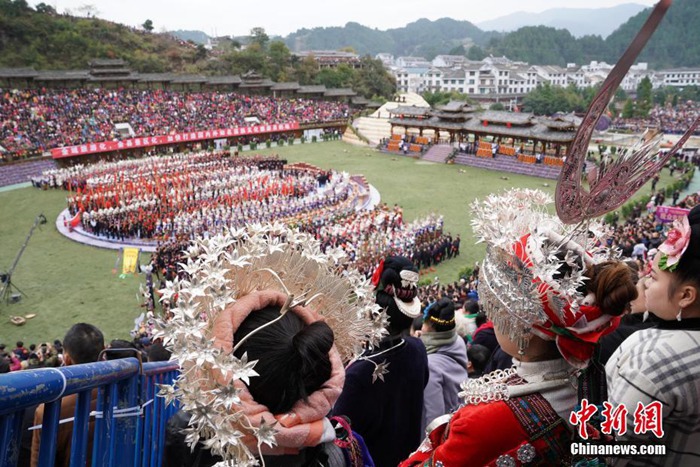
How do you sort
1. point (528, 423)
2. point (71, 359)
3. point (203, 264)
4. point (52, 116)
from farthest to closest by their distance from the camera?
1. point (52, 116)
2. point (71, 359)
3. point (528, 423)
4. point (203, 264)

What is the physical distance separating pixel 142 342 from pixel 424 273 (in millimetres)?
8560

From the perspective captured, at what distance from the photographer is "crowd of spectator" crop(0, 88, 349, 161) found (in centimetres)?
2997

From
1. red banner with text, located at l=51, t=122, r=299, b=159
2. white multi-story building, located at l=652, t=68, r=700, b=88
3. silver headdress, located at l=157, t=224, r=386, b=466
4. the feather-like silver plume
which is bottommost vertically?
red banner with text, located at l=51, t=122, r=299, b=159

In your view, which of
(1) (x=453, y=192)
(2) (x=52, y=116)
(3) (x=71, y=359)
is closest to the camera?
(3) (x=71, y=359)

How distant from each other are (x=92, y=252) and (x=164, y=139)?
1860cm

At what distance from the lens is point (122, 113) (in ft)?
118

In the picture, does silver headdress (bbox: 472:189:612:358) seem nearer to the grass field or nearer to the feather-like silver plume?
the feather-like silver plume

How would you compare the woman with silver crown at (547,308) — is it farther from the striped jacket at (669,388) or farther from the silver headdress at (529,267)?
the striped jacket at (669,388)

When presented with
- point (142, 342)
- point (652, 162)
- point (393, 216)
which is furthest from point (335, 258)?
point (393, 216)

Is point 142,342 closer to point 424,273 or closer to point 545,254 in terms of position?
point 545,254

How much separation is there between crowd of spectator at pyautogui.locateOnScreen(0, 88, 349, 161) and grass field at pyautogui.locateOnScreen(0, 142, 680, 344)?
8.73 metres

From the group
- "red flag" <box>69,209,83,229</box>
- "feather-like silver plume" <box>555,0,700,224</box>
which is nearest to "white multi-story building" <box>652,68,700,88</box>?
"red flag" <box>69,209,83,229</box>

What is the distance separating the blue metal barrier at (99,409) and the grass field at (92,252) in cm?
947

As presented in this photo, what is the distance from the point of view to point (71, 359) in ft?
9.74
